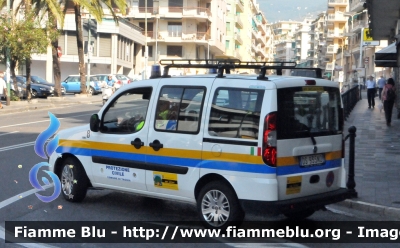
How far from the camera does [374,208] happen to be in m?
9.29

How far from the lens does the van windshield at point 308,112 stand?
7336 millimetres

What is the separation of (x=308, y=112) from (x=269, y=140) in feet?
2.83

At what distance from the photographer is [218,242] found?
285 inches

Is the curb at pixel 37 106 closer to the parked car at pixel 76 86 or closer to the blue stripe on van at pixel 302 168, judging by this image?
the parked car at pixel 76 86

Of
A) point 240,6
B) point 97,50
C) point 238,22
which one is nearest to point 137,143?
point 97,50

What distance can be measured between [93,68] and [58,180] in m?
56.0

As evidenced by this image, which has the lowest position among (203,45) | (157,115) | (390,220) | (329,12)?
(390,220)

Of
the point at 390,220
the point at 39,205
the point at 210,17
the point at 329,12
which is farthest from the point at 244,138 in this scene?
the point at 329,12

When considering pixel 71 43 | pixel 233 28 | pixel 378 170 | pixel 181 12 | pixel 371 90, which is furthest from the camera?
pixel 233 28

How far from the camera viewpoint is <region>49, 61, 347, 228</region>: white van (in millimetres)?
7227

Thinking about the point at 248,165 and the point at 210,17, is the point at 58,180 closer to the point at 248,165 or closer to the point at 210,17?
the point at 248,165

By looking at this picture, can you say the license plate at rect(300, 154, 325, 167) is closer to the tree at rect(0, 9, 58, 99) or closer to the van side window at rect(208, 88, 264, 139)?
the van side window at rect(208, 88, 264, 139)

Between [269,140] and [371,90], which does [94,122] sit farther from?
[371,90]

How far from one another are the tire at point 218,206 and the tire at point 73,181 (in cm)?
229
